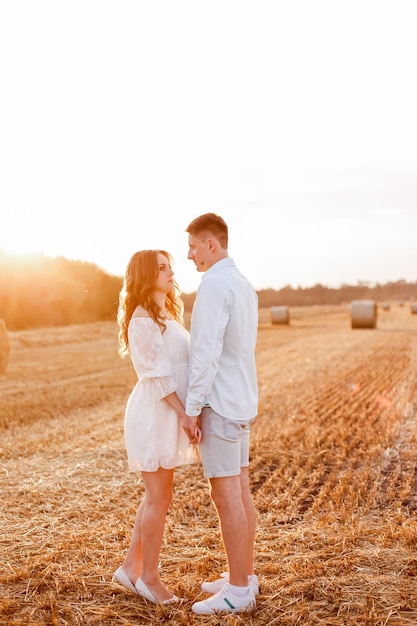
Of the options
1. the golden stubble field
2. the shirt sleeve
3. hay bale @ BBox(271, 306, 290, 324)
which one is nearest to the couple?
the shirt sleeve

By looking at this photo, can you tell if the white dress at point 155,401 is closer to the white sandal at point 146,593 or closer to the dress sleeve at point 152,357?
the dress sleeve at point 152,357

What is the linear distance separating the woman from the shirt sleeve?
22 cm

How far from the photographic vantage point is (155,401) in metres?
4.14

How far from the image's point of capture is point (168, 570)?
16.0 feet

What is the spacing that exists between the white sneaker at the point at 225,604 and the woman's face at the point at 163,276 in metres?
1.85

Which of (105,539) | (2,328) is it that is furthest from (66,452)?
(2,328)

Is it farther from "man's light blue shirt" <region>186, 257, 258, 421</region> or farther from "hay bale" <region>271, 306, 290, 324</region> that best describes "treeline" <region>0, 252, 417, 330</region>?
"man's light blue shirt" <region>186, 257, 258, 421</region>

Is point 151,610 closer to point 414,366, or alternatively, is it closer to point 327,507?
point 327,507

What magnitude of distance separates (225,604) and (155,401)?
1289 millimetres

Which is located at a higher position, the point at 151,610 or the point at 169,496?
the point at 169,496

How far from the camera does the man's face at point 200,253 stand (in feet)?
13.3

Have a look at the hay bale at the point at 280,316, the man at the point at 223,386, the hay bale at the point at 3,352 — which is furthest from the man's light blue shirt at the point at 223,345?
the hay bale at the point at 280,316

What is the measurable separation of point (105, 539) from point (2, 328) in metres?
12.4

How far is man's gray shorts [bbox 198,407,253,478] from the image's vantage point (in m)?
3.99
